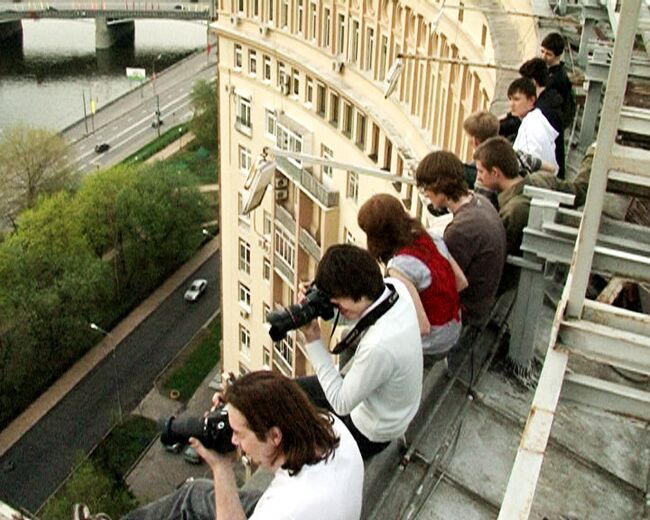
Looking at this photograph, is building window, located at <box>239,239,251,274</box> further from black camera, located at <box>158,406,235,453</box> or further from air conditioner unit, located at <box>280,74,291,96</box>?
black camera, located at <box>158,406,235,453</box>

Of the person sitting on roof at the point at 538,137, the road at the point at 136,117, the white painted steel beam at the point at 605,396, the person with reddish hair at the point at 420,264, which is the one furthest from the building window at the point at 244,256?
the road at the point at 136,117

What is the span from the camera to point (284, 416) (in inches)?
158

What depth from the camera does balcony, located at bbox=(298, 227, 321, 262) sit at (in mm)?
23266

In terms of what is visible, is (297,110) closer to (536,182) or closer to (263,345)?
(263,345)

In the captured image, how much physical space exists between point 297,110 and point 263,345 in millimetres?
7462

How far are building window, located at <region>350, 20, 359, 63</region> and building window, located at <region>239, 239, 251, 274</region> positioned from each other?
8.14m

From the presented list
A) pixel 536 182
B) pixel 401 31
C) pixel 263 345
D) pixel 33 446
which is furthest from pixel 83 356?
pixel 536 182

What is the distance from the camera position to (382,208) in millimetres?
5496

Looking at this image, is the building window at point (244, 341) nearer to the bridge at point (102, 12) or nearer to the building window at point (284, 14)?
the building window at point (284, 14)

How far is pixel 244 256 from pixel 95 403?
914 cm

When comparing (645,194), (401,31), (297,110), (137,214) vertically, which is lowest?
(137,214)

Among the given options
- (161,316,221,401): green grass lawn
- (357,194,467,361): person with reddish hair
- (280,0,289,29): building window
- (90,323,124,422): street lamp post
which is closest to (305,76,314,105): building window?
(280,0,289,29): building window

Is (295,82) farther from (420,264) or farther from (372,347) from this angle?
(372,347)

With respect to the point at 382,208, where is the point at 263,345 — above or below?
below
